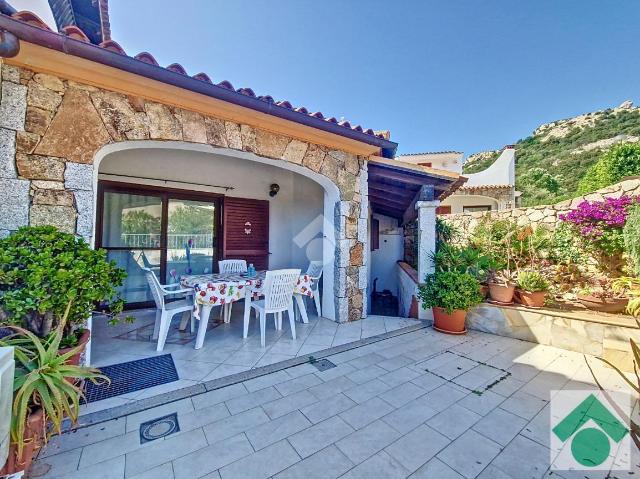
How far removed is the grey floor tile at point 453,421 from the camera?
218 cm

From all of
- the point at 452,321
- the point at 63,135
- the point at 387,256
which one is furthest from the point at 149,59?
the point at 387,256

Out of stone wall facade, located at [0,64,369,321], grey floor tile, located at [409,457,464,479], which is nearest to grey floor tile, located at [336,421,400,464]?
grey floor tile, located at [409,457,464,479]

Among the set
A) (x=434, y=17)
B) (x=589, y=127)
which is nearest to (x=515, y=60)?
(x=434, y=17)

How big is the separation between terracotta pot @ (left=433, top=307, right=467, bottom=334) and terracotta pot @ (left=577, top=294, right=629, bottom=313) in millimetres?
2067

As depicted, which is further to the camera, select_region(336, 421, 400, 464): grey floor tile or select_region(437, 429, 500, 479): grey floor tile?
select_region(336, 421, 400, 464): grey floor tile

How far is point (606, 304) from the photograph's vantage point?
14.1 ft

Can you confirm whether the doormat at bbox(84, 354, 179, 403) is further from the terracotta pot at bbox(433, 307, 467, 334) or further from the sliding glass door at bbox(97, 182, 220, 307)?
the terracotta pot at bbox(433, 307, 467, 334)

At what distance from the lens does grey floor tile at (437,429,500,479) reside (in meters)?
1.82

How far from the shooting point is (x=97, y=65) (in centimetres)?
260

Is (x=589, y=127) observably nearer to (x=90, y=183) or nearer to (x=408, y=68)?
(x=408, y=68)

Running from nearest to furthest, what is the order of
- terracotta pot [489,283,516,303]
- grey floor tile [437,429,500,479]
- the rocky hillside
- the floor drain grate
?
grey floor tile [437,429,500,479]
the floor drain grate
terracotta pot [489,283,516,303]
the rocky hillside

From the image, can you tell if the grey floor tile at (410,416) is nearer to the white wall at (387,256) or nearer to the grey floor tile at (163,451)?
the grey floor tile at (163,451)

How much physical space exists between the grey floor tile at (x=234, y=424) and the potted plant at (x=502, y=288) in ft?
14.8

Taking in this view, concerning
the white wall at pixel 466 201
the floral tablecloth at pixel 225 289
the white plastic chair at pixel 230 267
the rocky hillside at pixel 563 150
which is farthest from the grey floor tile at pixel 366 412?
the rocky hillside at pixel 563 150
